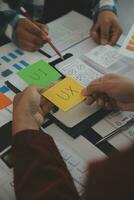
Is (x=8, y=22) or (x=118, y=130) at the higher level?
(x=8, y=22)

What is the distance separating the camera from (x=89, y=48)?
3.71 feet

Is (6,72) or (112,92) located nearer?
(112,92)

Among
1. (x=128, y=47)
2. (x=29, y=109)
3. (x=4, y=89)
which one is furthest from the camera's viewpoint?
(x=128, y=47)

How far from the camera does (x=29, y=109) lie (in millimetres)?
841

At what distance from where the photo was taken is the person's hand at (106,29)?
1.15 meters

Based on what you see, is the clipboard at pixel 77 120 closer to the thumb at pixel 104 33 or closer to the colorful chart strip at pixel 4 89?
the colorful chart strip at pixel 4 89

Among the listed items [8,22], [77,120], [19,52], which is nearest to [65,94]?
[77,120]

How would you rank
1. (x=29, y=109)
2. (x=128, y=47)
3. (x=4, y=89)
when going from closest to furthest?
1. (x=29, y=109)
2. (x=4, y=89)
3. (x=128, y=47)

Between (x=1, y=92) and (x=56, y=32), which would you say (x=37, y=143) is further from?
(x=56, y=32)

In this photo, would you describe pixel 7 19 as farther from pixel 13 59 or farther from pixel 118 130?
pixel 118 130

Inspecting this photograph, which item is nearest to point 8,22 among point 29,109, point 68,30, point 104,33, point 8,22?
point 8,22

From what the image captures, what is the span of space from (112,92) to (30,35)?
0.38 metres

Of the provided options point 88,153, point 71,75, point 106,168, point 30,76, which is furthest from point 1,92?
point 106,168

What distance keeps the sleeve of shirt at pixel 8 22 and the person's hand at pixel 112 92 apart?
0.39 meters
